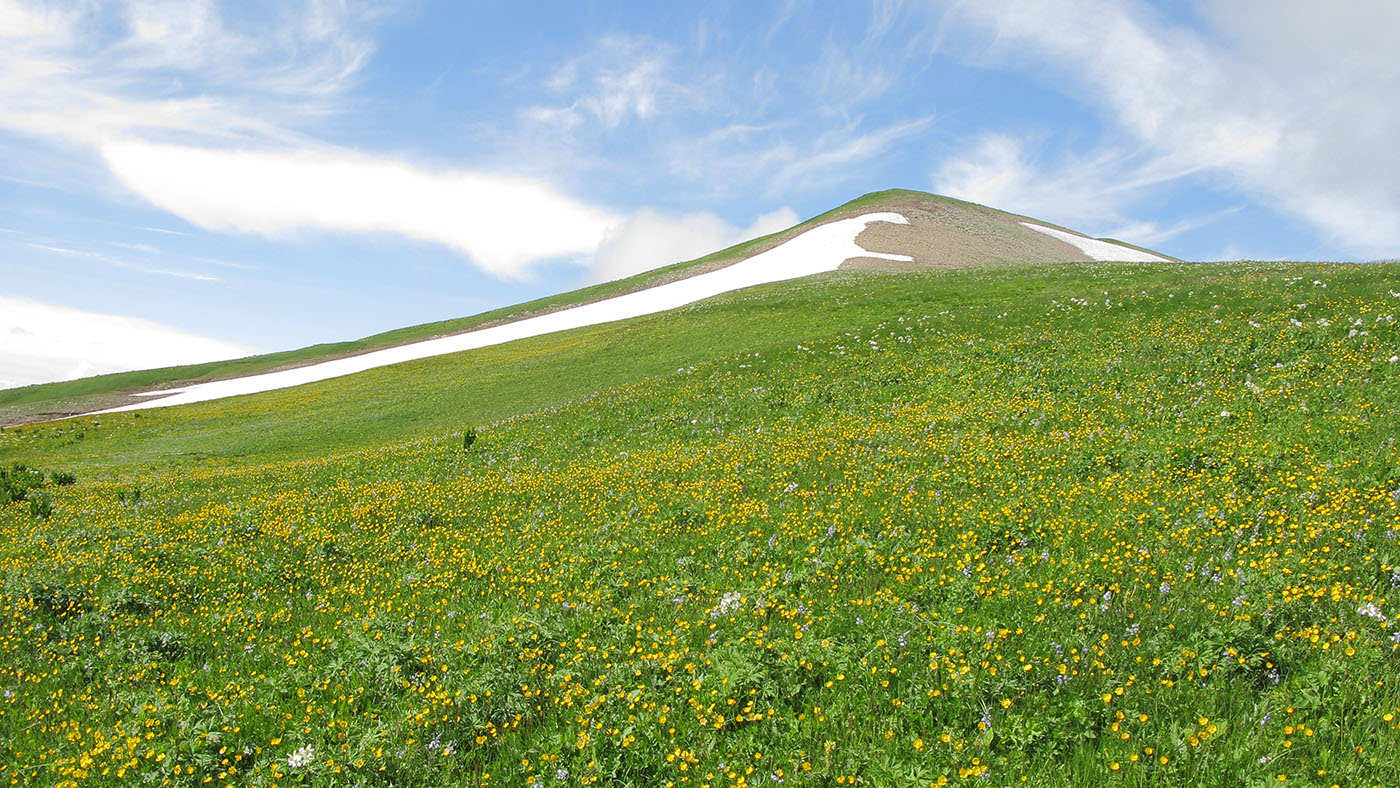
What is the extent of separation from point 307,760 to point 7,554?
13422 mm

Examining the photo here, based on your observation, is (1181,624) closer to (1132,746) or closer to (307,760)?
(1132,746)

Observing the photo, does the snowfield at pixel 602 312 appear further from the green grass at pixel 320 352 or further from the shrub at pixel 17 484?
the shrub at pixel 17 484

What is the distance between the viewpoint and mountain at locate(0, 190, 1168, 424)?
65875 millimetres

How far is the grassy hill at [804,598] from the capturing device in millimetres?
6020

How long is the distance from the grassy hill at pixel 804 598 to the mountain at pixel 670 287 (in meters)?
48.5

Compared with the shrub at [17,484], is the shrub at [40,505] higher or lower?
lower

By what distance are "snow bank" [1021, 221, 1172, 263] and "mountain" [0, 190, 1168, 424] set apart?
0.78 ft

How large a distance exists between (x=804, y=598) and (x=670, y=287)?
69210 millimetres

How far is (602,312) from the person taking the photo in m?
71.0

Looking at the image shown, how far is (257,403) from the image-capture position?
172 feet

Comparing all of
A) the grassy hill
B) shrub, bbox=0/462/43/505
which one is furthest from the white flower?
shrub, bbox=0/462/43/505

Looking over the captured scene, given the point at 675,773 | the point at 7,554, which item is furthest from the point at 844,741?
→ the point at 7,554

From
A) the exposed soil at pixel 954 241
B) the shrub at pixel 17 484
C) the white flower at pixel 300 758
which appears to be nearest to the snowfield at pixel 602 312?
the exposed soil at pixel 954 241

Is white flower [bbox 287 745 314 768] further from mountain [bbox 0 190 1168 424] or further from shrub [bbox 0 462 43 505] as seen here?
mountain [bbox 0 190 1168 424]
